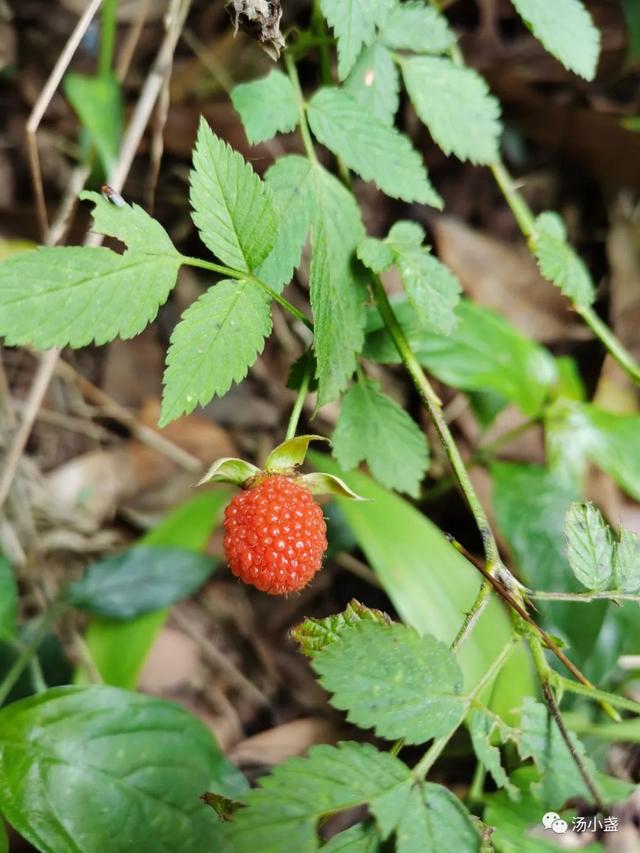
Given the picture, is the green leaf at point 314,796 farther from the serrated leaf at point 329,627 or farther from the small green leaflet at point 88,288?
the small green leaflet at point 88,288

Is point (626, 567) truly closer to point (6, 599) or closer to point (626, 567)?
point (626, 567)

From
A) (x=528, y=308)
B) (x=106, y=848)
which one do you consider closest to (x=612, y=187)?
(x=528, y=308)

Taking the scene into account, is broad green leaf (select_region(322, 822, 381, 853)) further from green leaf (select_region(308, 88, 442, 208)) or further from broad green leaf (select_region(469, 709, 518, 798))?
green leaf (select_region(308, 88, 442, 208))

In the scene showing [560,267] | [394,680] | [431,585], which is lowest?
[431,585]

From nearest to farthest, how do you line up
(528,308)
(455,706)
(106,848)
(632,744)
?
(455,706) < (106,848) < (632,744) < (528,308)

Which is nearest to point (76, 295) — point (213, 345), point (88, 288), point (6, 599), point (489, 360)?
point (88, 288)

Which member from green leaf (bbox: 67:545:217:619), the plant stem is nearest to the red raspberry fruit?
Result: green leaf (bbox: 67:545:217:619)

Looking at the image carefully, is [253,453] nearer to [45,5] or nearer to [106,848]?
[106,848]
